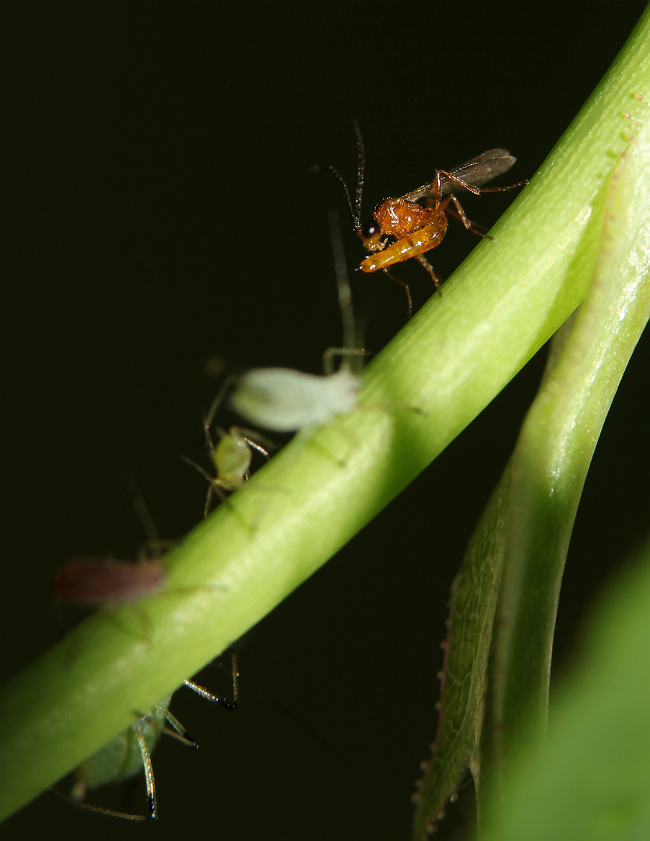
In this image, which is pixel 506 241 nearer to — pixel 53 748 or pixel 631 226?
pixel 631 226

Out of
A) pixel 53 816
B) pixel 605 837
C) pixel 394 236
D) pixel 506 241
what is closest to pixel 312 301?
pixel 394 236

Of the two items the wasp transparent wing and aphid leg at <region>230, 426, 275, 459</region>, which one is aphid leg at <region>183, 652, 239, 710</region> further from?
the wasp transparent wing

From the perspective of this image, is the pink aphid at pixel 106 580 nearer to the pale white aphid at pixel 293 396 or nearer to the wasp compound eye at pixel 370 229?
the pale white aphid at pixel 293 396

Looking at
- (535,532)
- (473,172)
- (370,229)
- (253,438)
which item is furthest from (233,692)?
(473,172)

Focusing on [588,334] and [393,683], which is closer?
[588,334]

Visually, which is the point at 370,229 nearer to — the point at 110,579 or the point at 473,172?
the point at 473,172
